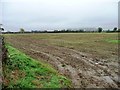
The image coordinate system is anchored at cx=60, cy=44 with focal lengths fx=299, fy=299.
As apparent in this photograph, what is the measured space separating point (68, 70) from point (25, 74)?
2295 mm

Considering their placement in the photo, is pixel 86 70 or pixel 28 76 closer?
pixel 28 76

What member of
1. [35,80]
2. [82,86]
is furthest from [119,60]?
[35,80]

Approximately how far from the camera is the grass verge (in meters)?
8.58

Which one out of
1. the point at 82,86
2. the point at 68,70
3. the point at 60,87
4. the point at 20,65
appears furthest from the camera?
the point at 68,70

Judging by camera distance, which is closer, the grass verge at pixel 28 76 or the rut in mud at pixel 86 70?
the grass verge at pixel 28 76

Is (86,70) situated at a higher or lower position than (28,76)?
lower

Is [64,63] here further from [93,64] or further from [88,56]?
[88,56]

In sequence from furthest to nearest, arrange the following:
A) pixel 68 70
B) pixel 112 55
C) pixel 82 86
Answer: pixel 112 55
pixel 68 70
pixel 82 86

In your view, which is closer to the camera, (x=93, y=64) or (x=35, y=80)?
(x=35, y=80)

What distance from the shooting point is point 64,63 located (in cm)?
1260

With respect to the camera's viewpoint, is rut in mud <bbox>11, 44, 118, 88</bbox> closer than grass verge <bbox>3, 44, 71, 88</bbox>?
No

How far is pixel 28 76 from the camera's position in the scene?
30.6 ft

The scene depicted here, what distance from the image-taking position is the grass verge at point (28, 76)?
858 cm

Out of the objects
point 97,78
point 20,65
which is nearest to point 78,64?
point 97,78
